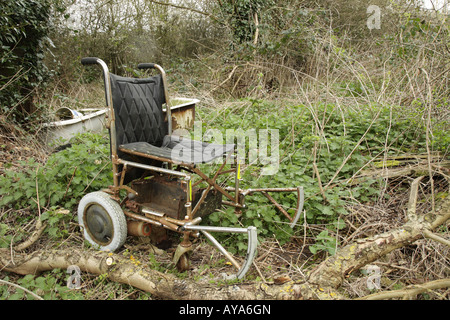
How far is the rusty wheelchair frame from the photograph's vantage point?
2.42m

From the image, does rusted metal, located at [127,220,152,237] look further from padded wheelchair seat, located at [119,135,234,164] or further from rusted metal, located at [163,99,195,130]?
rusted metal, located at [163,99,195,130]

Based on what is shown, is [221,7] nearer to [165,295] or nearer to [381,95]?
[381,95]

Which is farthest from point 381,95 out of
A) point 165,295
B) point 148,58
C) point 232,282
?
point 148,58

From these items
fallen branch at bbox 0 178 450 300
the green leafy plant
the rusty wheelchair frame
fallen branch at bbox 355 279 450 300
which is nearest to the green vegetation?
the green leafy plant

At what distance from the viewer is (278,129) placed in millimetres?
4324

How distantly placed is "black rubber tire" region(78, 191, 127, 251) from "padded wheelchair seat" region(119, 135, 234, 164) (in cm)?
47

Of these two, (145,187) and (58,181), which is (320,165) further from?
(58,181)

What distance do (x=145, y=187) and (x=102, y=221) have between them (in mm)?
449

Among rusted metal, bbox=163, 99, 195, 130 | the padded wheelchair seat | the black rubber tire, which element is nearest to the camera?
the padded wheelchair seat

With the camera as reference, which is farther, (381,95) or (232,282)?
(381,95)

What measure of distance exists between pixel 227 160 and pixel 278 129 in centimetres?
193

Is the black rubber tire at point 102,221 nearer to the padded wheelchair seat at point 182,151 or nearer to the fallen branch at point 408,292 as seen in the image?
the padded wheelchair seat at point 182,151

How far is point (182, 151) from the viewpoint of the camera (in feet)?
8.19

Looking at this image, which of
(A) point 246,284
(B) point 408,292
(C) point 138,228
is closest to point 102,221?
(C) point 138,228
